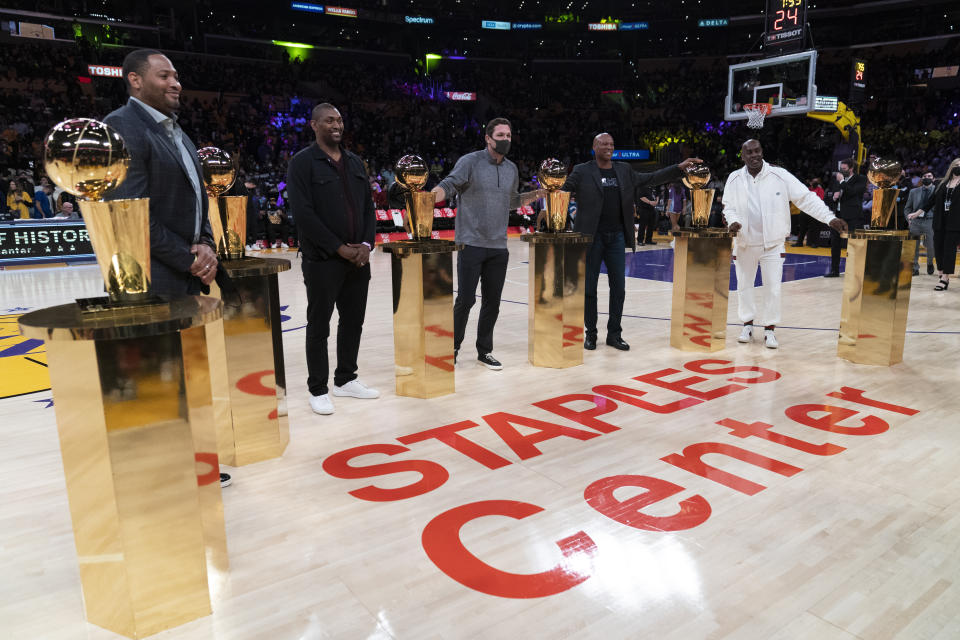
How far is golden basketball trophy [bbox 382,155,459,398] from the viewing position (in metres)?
3.52

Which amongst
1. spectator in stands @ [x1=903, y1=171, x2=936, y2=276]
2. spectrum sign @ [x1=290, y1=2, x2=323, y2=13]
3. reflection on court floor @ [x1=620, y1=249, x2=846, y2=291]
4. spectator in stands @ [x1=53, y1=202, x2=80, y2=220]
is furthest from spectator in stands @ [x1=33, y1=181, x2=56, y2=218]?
spectrum sign @ [x1=290, y1=2, x2=323, y2=13]

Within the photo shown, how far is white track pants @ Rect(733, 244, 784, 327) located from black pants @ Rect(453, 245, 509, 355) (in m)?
2.03

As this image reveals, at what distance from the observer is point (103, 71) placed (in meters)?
19.9

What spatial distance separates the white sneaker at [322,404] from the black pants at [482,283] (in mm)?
958

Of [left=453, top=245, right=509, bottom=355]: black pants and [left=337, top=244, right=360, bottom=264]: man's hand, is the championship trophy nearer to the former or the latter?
[left=337, top=244, right=360, bottom=264]: man's hand

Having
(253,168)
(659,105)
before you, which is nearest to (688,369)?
(253,168)

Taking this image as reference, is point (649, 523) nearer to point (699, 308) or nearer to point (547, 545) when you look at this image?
point (547, 545)

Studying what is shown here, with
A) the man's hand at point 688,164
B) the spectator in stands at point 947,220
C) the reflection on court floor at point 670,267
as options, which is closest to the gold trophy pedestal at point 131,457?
the man's hand at point 688,164

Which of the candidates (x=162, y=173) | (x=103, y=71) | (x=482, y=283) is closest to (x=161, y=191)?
(x=162, y=173)

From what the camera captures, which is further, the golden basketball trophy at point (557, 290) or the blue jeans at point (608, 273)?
the blue jeans at point (608, 273)

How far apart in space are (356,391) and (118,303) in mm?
2047

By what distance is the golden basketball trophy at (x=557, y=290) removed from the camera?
165 inches

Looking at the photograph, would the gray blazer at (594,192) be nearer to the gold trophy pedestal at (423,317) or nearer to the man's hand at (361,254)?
the gold trophy pedestal at (423,317)

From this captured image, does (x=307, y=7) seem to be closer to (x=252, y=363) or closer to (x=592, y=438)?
(x=252, y=363)
